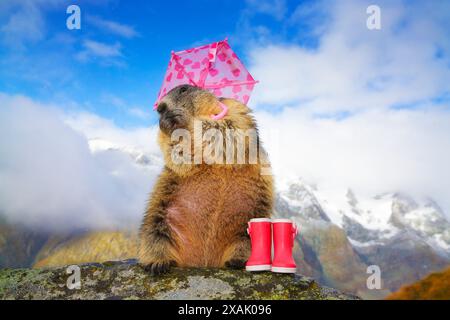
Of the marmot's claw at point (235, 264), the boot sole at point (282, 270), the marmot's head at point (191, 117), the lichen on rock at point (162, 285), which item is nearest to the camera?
the lichen on rock at point (162, 285)

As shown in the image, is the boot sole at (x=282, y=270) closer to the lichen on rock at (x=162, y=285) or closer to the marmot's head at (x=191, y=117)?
the lichen on rock at (x=162, y=285)

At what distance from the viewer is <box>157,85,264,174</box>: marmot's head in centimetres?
420

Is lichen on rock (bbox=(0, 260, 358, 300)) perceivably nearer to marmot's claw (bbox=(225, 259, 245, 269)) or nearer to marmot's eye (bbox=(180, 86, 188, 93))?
marmot's claw (bbox=(225, 259, 245, 269))

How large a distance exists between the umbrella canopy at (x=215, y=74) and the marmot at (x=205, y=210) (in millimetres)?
561

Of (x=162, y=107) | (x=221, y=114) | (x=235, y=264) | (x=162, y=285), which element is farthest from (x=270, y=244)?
(x=162, y=107)

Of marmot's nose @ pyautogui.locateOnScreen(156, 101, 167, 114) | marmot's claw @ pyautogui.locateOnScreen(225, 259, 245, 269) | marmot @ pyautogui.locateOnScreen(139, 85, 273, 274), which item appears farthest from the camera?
marmot's nose @ pyautogui.locateOnScreen(156, 101, 167, 114)

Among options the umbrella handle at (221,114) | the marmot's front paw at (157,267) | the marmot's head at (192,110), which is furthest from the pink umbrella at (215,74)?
the marmot's front paw at (157,267)

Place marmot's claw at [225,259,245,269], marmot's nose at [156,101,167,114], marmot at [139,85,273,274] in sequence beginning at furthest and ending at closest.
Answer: marmot's nose at [156,101,167,114], marmot at [139,85,273,274], marmot's claw at [225,259,245,269]

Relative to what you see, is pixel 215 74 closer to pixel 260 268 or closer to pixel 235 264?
pixel 235 264

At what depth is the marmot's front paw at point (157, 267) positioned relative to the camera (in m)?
3.57

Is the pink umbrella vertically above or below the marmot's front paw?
above

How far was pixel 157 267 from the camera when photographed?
361cm

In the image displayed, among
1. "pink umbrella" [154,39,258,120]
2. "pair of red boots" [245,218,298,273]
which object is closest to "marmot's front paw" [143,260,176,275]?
"pair of red boots" [245,218,298,273]
